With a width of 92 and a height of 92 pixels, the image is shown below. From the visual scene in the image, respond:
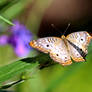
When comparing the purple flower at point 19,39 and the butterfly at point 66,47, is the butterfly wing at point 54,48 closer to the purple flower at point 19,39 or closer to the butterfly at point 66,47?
the butterfly at point 66,47

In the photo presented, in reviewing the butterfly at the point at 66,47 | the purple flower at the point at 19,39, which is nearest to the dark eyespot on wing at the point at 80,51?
the butterfly at the point at 66,47

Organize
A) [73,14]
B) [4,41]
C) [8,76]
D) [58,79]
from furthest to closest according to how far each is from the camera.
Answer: [73,14], [4,41], [58,79], [8,76]

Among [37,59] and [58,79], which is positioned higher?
[37,59]

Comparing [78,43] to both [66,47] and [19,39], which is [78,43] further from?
[19,39]

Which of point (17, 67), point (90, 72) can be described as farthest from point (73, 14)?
point (17, 67)

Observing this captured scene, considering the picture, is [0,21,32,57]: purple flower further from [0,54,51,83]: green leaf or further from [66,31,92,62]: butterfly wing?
[0,54,51,83]: green leaf

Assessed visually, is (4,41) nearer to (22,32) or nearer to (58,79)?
(22,32)
